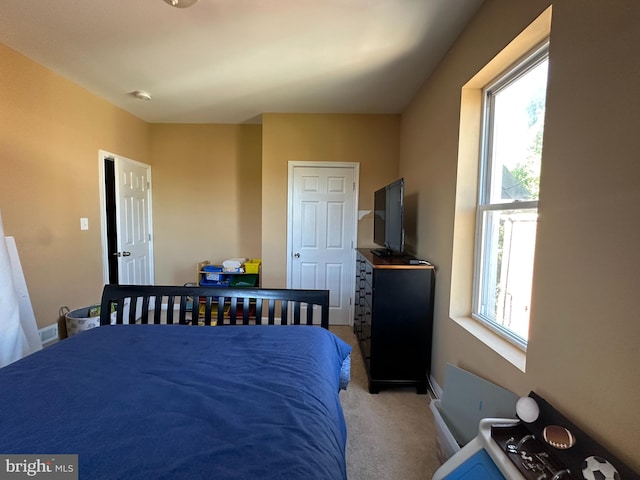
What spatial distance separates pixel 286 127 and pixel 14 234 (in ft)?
9.04

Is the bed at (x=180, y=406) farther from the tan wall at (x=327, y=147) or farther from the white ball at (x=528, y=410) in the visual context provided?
the tan wall at (x=327, y=147)

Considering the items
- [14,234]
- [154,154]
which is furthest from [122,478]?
[154,154]

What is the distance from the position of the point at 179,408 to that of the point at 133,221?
11.4 ft

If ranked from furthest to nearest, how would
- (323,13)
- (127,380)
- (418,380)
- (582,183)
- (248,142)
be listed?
(248,142) → (418,380) → (323,13) → (127,380) → (582,183)

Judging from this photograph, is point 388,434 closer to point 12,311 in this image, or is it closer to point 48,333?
point 12,311

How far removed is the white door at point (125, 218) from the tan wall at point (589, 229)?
12.8ft

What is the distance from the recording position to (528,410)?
3.53 ft

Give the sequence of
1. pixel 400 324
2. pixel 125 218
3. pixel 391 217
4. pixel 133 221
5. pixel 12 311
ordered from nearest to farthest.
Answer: pixel 12 311 < pixel 400 324 < pixel 391 217 < pixel 125 218 < pixel 133 221

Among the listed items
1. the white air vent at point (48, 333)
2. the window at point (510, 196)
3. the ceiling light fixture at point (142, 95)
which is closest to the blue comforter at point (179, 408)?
the window at point (510, 196)

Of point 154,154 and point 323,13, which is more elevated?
point 323,13

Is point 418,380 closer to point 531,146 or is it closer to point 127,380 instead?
point 531,146

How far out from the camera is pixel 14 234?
2371mm

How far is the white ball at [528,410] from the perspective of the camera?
42.1 inches

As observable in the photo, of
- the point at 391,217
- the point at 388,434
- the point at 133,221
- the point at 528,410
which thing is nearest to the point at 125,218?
the point at 133,221
